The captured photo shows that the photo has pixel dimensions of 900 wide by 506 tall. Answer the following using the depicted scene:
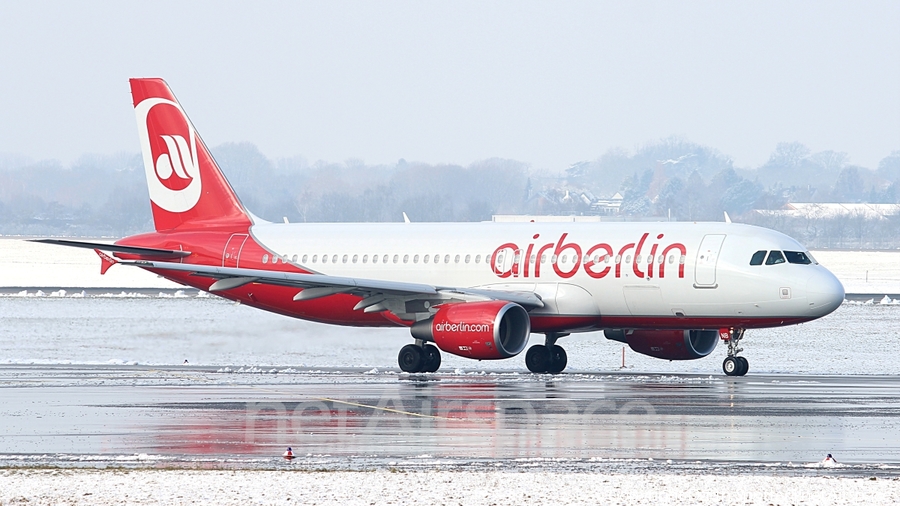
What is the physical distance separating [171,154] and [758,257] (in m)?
16.4

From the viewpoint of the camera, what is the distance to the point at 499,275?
30172 millimetres

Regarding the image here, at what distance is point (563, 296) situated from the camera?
28844 mm

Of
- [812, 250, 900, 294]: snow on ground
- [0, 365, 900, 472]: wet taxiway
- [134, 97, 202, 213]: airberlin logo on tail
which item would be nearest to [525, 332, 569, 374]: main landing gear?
[0, 365, 900, 472]: wet taxiway

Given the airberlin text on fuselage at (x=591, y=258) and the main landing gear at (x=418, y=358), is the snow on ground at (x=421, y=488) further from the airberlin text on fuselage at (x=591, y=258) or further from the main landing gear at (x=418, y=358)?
the main landing gear at (x=418, y=358)

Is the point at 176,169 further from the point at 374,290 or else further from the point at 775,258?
the point at 775,258

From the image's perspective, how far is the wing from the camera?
28.2 m

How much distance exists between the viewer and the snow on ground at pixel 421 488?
11.4 metres

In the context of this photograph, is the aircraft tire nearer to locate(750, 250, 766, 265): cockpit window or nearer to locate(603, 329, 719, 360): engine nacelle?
locate(603, 329, 719, 360): engine nacelle

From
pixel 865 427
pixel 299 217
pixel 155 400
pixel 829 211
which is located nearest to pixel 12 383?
pixel 155 400

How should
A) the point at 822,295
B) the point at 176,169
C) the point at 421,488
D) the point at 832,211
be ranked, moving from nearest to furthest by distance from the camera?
the point at 421,488 < the point at 822,295 < the point at 176,169 < the point at 832,211

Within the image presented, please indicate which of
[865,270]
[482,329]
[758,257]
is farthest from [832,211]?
[482,329]

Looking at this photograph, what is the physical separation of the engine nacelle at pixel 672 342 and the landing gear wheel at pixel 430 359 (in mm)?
4355

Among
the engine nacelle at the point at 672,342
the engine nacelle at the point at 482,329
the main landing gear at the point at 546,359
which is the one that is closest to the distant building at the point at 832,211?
the engine nacelle at the point at 672,342

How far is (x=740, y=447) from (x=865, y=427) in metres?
2.90
